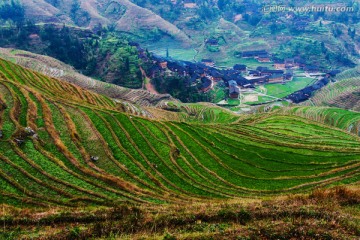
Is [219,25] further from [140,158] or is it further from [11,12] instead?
[140,158]

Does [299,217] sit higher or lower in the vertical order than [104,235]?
higher

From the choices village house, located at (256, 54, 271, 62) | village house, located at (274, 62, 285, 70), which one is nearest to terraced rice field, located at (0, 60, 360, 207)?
village house, located at (274, 62, 285, 70)

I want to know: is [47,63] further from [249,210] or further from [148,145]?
[249,210]

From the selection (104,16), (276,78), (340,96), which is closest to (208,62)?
(276,78)

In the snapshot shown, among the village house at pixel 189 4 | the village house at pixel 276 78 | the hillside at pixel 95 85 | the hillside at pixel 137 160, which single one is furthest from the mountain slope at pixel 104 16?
the hillside at pixel 137 160

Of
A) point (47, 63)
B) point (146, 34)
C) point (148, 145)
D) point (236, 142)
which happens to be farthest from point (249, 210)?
point (146, 34)

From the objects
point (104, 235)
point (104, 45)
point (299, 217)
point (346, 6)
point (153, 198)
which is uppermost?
point (346, 6)
